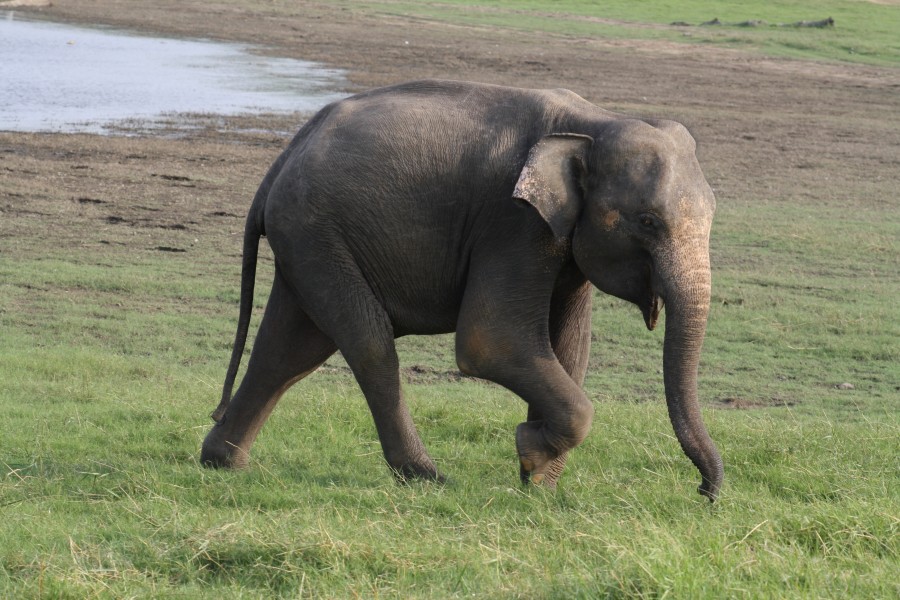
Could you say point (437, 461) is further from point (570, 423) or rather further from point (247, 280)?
point (247, 280)

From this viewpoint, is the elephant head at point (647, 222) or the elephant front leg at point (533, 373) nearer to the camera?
the elephant head at point (647, 222)

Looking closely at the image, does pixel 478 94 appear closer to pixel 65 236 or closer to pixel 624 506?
pixel 624 506

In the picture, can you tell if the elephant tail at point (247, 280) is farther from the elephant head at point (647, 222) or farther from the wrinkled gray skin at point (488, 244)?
the elephant head at point (647, 222)

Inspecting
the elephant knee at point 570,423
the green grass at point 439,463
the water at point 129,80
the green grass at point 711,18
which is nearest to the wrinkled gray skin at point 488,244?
the elephant knee at point 570,423

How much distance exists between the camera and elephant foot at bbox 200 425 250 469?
22.6 ft

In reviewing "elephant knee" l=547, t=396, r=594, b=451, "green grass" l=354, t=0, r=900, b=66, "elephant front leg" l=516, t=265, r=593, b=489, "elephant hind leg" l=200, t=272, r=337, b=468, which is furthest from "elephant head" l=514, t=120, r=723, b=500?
"green grass" l=354, t=0, r=900, b=66

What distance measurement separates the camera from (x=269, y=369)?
680 cm

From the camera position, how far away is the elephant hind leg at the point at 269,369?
6.75 m

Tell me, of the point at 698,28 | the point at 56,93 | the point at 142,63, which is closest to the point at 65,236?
the point at 56,93

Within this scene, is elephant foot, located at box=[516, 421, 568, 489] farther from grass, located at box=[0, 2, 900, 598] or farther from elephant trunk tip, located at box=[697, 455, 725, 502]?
elephant trunk tip, located at box=[697, 455, 725, 502]

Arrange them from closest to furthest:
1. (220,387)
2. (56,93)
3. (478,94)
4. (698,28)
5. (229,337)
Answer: (478,94)
(220,387)
(229,337)
(56,93)
(698,28)

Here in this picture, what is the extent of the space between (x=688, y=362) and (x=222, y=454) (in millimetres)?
2618

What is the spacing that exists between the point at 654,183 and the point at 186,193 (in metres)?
11.5

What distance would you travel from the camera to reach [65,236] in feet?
46.1
